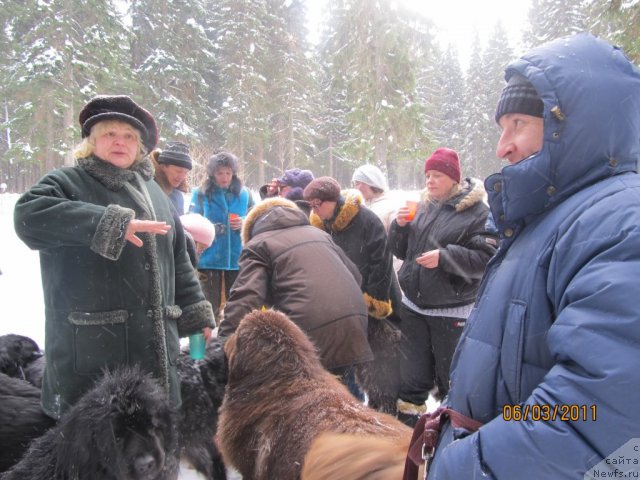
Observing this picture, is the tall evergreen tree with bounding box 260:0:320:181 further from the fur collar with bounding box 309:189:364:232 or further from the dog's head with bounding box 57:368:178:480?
the dog's head with bounding box 57:368:178:480

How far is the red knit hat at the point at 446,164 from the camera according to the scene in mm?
3721

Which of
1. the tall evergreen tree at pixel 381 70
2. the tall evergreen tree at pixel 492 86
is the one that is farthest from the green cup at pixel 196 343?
the tall evergreen tree at pixel 492 86

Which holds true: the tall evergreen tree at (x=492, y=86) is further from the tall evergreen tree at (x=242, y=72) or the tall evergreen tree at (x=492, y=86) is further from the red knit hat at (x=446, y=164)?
the red knit hat at (x=446, y=164)

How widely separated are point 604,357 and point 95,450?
1829mm

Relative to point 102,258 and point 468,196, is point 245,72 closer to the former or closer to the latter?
point 468,196

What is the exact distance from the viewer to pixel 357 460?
1376 mm

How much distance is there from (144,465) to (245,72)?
25.2 metres

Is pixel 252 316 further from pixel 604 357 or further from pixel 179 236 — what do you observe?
pixel 604 357

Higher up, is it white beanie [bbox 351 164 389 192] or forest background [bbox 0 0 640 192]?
forest background [bbox 0 0 640 192]

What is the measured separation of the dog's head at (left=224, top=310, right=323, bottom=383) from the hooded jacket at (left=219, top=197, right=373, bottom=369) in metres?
0.20

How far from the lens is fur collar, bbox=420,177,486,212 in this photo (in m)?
3.63

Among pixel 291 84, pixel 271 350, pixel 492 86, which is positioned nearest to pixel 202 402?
pixel 271 350

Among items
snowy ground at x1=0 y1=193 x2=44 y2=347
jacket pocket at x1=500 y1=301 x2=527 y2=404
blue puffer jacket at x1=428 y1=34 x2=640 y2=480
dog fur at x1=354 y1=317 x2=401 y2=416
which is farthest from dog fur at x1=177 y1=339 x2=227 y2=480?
snowy ground at x1=0 y1=193 x2=44 y2=347

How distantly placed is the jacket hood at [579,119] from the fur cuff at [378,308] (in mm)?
2769
